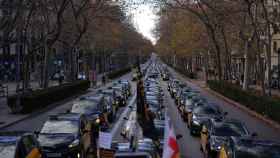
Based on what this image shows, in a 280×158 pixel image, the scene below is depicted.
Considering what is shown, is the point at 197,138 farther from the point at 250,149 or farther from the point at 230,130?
the point at 250,149

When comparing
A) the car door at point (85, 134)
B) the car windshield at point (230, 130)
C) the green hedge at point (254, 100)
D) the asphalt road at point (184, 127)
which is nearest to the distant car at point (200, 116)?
the asphalt road at point (184, 127)

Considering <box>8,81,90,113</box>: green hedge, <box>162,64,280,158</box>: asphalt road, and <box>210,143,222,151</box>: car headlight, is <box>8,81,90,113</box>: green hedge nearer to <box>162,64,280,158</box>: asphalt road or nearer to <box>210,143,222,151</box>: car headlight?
<box>162,64,280,158</box>: asphalt road

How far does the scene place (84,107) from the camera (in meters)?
28.4

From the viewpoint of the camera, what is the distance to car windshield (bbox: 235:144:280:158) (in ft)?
46.4

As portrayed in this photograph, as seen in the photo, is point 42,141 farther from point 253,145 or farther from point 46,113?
point 46,113

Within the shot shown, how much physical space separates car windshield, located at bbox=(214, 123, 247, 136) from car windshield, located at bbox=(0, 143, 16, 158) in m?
8.85

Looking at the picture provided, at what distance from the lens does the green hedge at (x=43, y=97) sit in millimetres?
36281

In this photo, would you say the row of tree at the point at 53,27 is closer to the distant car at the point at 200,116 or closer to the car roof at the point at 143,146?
the distant car at the point at 200,116

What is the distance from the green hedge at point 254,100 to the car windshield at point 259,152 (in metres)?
16.3

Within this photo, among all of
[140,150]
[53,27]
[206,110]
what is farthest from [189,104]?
[53,27]

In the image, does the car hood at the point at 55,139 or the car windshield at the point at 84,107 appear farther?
the car windshield at the point at 84,107

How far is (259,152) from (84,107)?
15055mm

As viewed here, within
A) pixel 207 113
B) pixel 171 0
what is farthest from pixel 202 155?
pixel 171 0

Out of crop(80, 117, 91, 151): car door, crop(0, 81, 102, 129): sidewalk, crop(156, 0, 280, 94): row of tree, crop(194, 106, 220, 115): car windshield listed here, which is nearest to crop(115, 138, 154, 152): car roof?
crop(80, 117, 91, 151): car door
